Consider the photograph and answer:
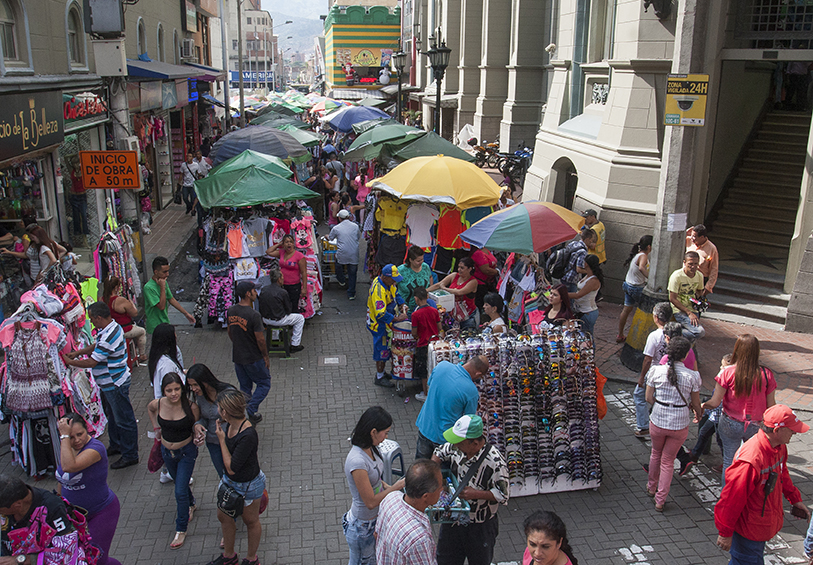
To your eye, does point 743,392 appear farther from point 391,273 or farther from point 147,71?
point 147,71

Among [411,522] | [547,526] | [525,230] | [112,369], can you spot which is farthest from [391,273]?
[547,526]

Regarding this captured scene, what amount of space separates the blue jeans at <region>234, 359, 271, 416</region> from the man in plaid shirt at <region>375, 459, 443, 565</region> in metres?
4.06

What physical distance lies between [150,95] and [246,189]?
9.95 m

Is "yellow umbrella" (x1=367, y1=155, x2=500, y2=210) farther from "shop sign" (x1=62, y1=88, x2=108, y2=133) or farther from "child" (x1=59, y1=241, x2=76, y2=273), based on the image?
"shop sign" (x1=62, y1=88, x2=108, y2=133)

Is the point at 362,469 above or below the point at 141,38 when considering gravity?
below

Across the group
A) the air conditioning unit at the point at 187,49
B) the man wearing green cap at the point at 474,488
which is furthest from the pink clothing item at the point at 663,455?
the air conditioning unit at the point at 187,49

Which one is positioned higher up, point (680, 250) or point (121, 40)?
point (121, 40)

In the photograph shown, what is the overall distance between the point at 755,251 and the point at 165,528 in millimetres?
11917

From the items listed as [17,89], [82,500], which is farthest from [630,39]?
[82,500]

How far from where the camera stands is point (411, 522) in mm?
3973

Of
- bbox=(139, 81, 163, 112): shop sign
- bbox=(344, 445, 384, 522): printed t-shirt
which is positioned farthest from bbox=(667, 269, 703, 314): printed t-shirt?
bbox=(139, 81, 163, 112): shop sign

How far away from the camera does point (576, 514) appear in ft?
20.9

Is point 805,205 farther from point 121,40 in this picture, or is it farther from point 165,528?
point 121,40

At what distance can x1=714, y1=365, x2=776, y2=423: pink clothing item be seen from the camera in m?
5.95
